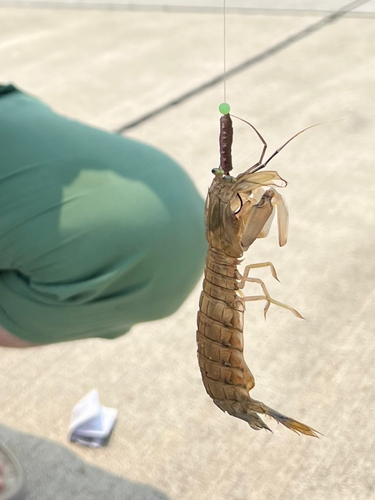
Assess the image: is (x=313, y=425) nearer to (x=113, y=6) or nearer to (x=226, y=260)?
(x=226, y=260)

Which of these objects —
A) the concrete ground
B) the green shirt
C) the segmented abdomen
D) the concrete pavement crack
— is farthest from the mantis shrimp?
the concrete pavement crack

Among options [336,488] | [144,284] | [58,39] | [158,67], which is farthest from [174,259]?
[58,39]

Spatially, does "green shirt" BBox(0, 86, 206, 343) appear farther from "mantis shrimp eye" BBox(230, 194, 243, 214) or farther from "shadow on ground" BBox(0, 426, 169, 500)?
"shadow on ground" BBox(0, 426, 169, 500)

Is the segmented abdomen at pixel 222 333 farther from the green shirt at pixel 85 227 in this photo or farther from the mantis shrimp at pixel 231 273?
the green shirt at pixel 85 227

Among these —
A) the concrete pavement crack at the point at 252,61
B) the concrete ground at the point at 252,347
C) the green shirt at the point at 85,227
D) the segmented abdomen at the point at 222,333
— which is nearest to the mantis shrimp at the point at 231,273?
the segmented abdomen at the point at 222,333

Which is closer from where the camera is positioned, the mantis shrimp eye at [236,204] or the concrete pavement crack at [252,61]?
the mantis shrimp eye at [236,204]

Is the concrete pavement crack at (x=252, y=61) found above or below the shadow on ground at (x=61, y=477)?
below
